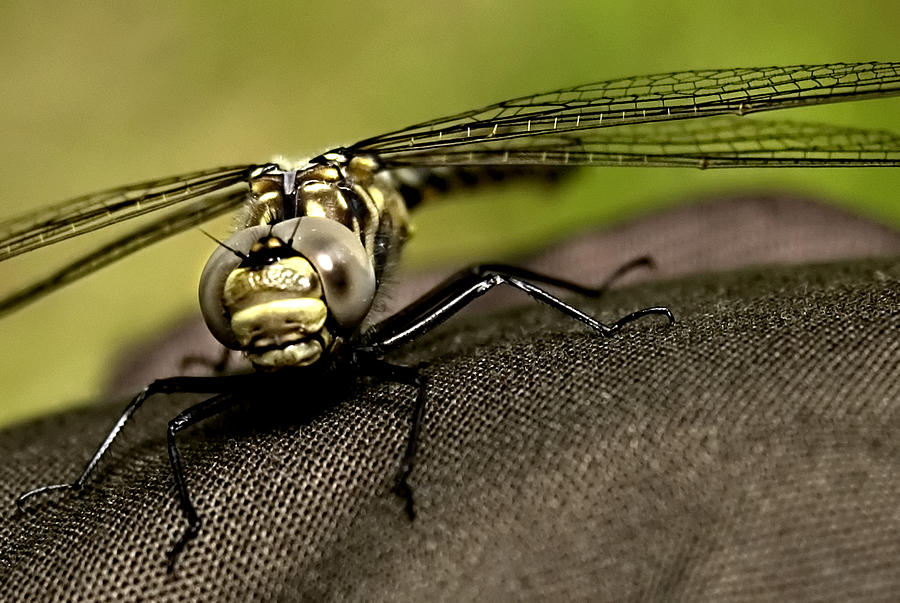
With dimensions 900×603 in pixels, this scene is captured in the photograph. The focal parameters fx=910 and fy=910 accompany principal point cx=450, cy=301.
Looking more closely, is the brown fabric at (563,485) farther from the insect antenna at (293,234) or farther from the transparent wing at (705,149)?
the transparent wing at (705,149)

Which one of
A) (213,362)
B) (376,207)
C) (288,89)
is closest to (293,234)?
(376,207)

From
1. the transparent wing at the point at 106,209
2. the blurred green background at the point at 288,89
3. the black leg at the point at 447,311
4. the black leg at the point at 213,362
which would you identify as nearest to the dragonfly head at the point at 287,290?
the black leg at the point at 447,311

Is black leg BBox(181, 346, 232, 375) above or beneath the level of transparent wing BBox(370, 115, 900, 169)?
beneath

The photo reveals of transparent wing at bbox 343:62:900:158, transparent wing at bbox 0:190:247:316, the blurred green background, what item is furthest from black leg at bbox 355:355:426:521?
the blurred green background

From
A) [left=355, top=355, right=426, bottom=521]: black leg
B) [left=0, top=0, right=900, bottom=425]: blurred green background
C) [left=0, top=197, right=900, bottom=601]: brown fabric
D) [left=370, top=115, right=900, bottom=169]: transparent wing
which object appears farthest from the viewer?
[left=0, top=0, right=900, bottom=425]: blurred green background

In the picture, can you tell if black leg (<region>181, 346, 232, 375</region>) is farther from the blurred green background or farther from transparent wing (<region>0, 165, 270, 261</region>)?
the blurred green background

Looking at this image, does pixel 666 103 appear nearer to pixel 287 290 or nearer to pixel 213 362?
pixel 287 290
